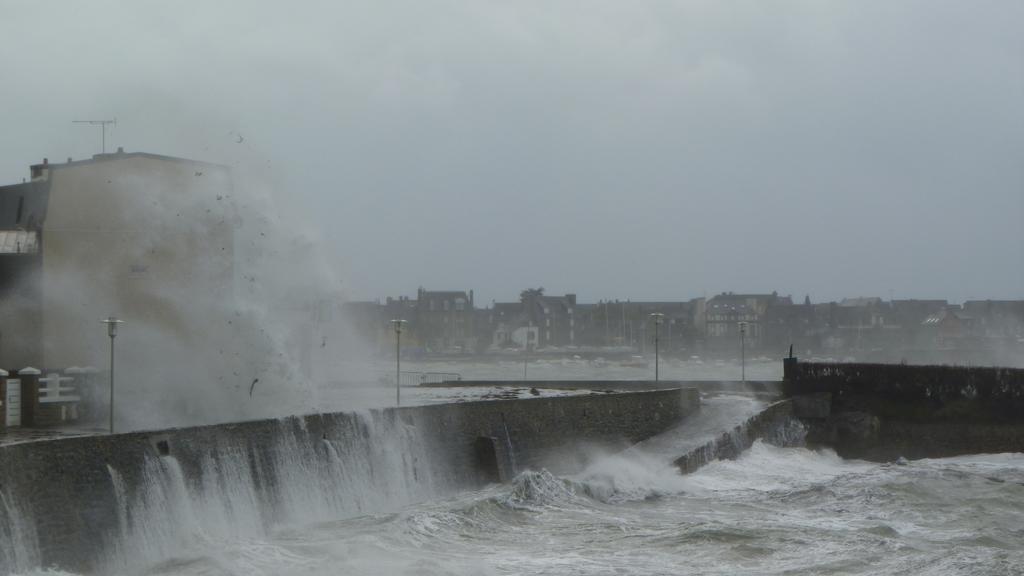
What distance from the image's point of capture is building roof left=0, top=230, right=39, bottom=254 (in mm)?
22234

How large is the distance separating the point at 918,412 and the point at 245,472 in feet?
65.4

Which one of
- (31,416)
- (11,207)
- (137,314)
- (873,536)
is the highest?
(11,207)

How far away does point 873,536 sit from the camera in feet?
48.7

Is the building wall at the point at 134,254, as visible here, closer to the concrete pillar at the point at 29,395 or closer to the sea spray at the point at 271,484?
the concrete pillar at the point at 29,395

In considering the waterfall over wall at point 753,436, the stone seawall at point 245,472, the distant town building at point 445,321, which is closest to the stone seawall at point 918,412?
the waterfall over wall at point 753,436

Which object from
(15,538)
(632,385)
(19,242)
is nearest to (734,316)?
(632,385)

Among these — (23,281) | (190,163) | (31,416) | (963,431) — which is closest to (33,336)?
(23,281)

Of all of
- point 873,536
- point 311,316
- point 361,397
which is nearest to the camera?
point 873,536

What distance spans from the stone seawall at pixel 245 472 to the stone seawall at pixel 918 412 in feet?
31.6

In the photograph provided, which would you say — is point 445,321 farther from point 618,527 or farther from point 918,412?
point 618,527

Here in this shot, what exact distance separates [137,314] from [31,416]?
16.3ft

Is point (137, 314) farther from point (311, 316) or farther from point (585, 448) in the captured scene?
point (585, 448)

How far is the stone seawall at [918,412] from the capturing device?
Result: 27359 millimetres

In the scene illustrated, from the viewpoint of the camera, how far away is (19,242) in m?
22.5
